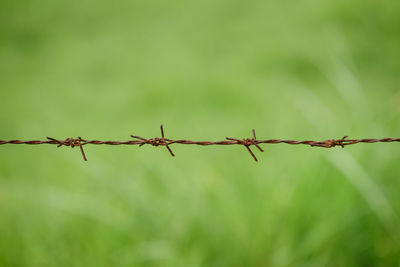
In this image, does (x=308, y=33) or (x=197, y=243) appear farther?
(x=308, y=33)

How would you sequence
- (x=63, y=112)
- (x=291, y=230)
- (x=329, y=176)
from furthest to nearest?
1. (x=63, y=112)
2. (x=329, y=176)
3. (x=291, y=230)

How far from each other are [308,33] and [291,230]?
98.2 inches

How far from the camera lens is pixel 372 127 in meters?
1.62

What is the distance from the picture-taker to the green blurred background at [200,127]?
5.32 feet

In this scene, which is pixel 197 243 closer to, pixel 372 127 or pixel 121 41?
pixel 372 127

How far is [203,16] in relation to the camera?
13.8 ft

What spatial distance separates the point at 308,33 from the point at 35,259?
3.02 m

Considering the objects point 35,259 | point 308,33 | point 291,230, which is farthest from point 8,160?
point 308,33

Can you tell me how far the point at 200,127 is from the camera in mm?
3020

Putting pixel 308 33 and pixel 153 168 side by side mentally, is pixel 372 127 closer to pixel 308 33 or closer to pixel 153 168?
pixel 153 168

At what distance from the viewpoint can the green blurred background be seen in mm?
1621

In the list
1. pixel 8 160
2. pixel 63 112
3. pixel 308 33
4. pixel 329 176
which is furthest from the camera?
pixel 308 33

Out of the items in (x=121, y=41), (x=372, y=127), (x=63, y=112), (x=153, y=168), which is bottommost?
(x=372, y=127)

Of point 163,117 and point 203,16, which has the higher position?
point 203,16
